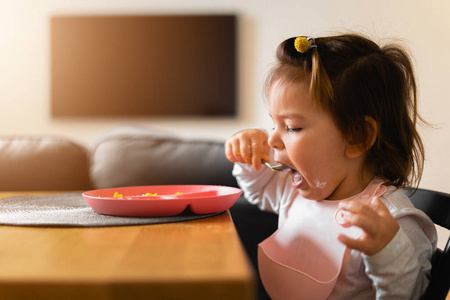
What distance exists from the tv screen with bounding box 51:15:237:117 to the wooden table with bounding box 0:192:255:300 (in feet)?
11.4

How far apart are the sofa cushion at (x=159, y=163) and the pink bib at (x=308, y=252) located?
1.19ft

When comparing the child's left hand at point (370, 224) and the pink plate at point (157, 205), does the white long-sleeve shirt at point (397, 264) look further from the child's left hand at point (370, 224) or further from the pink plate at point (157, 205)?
the pink plate at point (157, 205)

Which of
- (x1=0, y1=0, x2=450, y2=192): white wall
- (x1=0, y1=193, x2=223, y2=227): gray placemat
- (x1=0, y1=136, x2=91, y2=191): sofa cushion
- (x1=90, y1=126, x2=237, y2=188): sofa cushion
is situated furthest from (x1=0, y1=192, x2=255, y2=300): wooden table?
(x1=0, y1=0, x2=450, y2=192): white wall

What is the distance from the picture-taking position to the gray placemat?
72 centimetres

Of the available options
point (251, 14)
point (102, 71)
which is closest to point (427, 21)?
point (251, 14)

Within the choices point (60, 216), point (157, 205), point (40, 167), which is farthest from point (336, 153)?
point (40, 167)

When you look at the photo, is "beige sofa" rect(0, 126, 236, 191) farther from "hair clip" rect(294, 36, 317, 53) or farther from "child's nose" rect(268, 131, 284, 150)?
"hair clip" rect(294, 36, 317, 53)

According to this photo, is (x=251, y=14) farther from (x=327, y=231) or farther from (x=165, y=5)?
(x=327, y=231)

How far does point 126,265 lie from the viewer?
0.44 metres

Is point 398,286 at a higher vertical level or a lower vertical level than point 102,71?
lower

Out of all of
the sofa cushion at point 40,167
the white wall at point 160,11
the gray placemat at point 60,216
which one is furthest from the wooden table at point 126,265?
the white wall at point 160,11

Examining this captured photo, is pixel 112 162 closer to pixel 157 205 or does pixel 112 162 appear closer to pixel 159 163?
pixel 159 163

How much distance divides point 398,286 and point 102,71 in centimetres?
368

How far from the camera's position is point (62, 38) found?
4055mm
